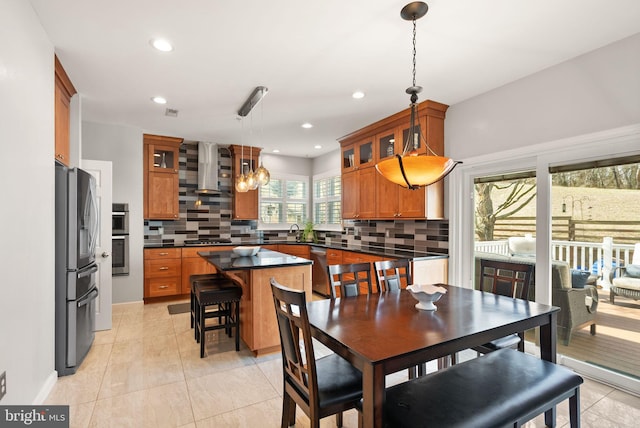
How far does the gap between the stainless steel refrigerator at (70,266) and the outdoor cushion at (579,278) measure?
14.2 ft

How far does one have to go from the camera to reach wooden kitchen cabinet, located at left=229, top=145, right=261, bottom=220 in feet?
19.3

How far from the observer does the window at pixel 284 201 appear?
21.3 ft

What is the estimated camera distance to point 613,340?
2629mm

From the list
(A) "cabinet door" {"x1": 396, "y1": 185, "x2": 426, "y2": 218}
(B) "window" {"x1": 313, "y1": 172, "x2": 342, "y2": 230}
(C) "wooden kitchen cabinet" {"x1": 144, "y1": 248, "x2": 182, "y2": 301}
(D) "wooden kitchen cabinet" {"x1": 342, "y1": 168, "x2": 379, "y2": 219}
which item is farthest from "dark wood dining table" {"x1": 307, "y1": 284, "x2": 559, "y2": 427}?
(B) "window" {"x1": 313, "y1": 172, "x2": 342, "y2": 230}

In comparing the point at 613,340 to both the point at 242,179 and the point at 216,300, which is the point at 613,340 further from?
the point at 242,179

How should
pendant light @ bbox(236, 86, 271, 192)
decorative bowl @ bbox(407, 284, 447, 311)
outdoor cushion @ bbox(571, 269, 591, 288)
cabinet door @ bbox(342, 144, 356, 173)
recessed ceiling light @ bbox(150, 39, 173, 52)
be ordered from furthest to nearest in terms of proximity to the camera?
cabinet door @ bbox(342, 144, 356, 173)
pendant light @ bbox(236, 86, 271, 192)
outdoor cushion @ bbox(571, 269, 591, 288)
recessed ceiling light @ bbox(150, 39, 173, 52)
decorative bowl @ bbox(407, 284, 447, 311)

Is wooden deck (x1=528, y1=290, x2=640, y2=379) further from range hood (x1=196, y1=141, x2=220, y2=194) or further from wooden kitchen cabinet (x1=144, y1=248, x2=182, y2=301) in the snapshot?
range hood (x1=196, y1=141, x2=220, y2=194)

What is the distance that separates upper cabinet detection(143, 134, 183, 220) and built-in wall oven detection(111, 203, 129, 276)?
1.48ft

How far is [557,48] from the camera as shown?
2.52 m

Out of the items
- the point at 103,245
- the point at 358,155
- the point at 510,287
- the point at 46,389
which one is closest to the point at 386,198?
the point at 358,155

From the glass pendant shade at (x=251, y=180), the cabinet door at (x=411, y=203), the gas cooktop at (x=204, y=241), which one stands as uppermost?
the glass pendant shade at (x=251, y=180)

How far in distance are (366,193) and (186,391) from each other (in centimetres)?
328

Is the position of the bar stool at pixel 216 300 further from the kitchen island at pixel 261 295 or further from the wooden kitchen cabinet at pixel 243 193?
the wooden kitchen cabinet at pixel 243 193

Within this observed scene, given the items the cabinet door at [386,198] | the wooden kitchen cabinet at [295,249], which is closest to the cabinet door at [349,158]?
the cabinet door at [386,198]
